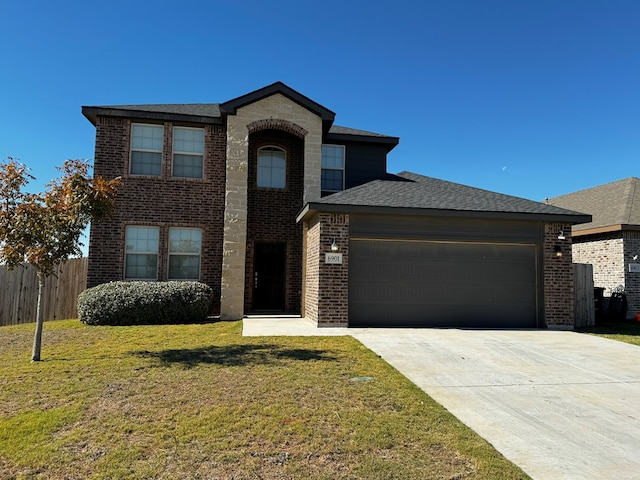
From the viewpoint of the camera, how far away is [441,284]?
1145 centimetres

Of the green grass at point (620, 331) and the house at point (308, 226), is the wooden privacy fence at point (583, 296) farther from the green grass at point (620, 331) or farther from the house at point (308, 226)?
the house at point (308, 226)

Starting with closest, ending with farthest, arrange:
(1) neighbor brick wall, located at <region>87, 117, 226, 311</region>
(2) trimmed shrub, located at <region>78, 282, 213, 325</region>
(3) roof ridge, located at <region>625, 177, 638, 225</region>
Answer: (2) trimmed shrub, located at <region>78, 282, 213, 325</region>, (1) neighbor brick wall, located at <region>87, 117, 226, 311</region>, (3) roof ridge, located at <region>625, 177, 638, 225</region>

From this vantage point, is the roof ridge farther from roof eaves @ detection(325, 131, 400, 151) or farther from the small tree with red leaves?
the small tree with red leaves

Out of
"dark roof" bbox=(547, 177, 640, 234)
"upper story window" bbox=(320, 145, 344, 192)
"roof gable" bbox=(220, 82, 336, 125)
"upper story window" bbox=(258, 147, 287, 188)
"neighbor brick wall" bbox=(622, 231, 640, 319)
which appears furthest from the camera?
"upper story window" bbox=(320, 145, 344, 192)

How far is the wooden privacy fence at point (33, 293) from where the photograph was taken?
12.8m

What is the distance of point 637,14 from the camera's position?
11414mm

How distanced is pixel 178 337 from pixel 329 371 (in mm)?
4548

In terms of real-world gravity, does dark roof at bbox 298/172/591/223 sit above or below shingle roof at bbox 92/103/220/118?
below

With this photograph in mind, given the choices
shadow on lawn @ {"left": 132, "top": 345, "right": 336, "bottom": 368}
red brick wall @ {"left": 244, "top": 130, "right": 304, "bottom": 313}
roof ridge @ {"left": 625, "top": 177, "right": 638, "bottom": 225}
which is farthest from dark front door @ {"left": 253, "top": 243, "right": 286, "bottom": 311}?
roof ridge @ {"left": 625, "top": 177, "right": 638, "bottom": 225}

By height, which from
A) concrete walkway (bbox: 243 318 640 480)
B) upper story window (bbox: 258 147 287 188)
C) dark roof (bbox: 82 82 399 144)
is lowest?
concrete walkway (bbox: 243 318 640 480)

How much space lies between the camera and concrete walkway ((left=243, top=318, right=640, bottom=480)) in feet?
11.9

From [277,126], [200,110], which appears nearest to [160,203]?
[200,110]

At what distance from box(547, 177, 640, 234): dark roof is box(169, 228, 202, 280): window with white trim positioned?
1393cm

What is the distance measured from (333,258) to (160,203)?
6.26m
